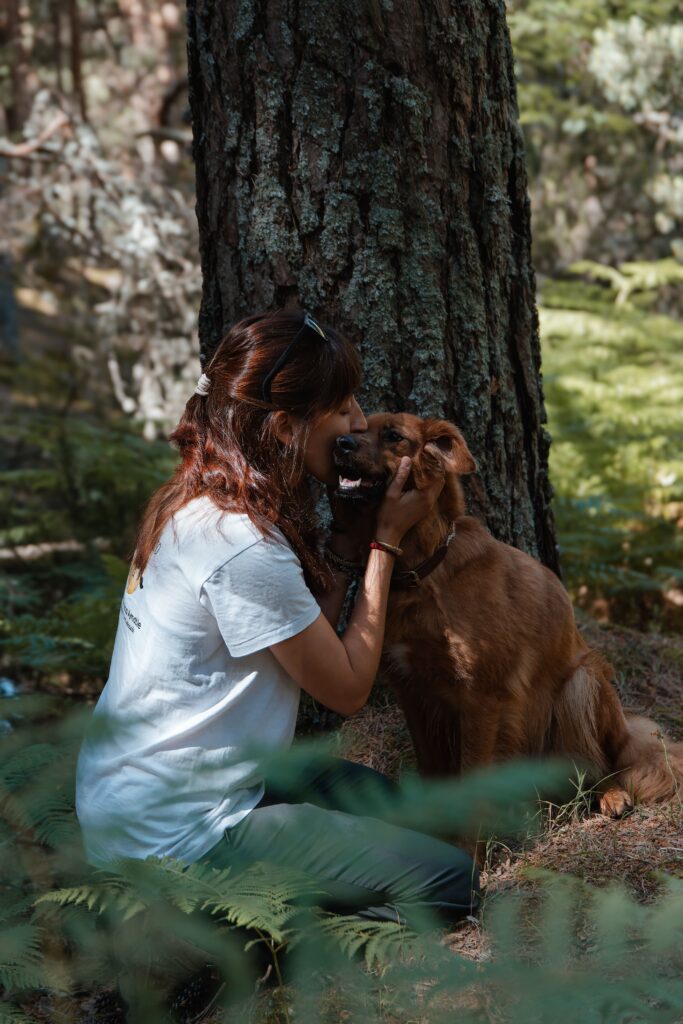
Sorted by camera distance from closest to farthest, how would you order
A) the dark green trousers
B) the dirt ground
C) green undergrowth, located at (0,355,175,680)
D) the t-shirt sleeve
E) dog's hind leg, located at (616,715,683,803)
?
the dark green trousers → the t-shirt sleeve → the dirt ground → dog's hind leg, located at (616,715,683,803) → green undergrowth, located at (0,355,175,680)

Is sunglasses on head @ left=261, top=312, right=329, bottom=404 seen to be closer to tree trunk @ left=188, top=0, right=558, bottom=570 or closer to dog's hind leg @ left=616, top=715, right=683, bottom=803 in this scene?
tree trunk @ left=188, top=0, right=558, bottom=570

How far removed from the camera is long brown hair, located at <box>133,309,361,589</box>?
2807mm

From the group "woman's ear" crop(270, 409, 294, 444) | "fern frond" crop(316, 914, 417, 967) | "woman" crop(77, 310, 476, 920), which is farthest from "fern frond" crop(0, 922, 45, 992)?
"woman's ear" crop(270, 409, 294, 444)

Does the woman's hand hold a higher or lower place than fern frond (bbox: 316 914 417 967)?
higher

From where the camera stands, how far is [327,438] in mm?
3051

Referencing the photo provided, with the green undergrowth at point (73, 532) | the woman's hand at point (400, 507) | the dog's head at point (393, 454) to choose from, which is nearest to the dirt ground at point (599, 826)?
the woman's hand at point (400, 507)

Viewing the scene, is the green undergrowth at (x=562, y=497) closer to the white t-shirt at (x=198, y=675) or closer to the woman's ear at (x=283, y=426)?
→ the white t-shirt at (x=198, y=675)

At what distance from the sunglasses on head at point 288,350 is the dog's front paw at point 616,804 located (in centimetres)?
196

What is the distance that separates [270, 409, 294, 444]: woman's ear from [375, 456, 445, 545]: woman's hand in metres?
0.49

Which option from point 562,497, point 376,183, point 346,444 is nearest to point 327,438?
point 346,444

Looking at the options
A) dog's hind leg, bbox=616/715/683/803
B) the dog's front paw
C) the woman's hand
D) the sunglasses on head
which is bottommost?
the dog's front paw

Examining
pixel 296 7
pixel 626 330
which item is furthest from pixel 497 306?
pixel 626 330

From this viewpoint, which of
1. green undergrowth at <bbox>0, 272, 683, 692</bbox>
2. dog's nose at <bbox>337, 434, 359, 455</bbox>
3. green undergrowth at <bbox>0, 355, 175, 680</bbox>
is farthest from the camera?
green undergrowth at <bbox>0, 272, 683, 692</bbox>

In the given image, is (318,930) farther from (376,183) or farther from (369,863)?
(376,183)
